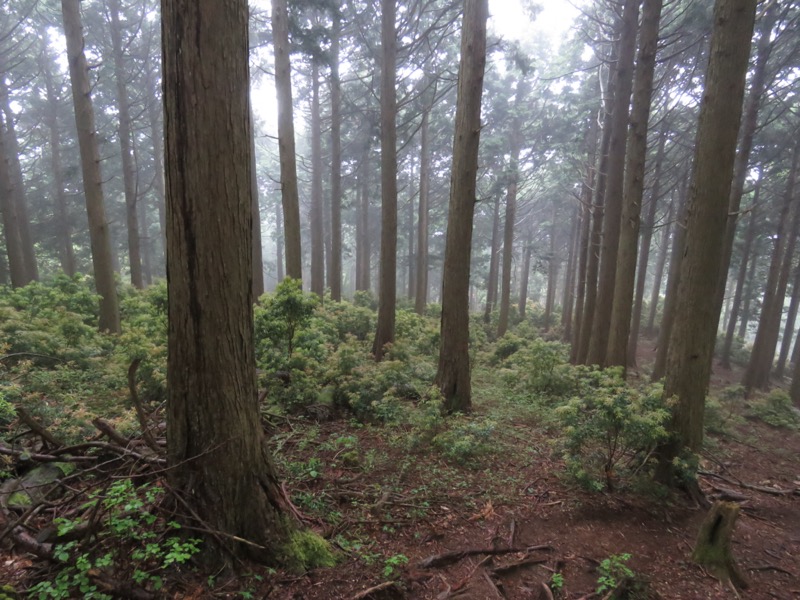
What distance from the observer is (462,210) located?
7086mm

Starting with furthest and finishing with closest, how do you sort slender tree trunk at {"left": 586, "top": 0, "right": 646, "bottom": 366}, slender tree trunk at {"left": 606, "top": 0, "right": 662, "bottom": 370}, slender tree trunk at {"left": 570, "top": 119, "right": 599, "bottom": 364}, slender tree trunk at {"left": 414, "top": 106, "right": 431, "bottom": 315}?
slender tree trunk at {"left": 414, "top": 106, "right": 431, "bottom": 315} → slender tree trunk at {"left": 570, "top": 119, "right": 599, "bottom": 364} → slender tree trunk at {"left": 586, "top": 0, "right": 646, "bottom": 366} → slender tree trunk at {"left": 606, "top": 0, "right": 662, "bottom": 370}

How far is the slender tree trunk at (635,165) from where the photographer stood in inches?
334

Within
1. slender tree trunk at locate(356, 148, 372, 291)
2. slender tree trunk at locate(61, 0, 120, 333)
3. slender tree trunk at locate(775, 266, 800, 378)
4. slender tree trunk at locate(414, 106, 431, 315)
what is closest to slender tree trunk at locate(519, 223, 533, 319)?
slender tree trunk at locate(414, 106, 431, 315)

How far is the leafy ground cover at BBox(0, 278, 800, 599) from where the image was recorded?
2865 millimetres

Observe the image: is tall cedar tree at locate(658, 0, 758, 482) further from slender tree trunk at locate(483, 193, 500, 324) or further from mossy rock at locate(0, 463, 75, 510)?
slender tree trunk at locate(483, 193, 500, 324)

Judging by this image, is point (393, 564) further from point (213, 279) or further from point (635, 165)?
point (635, 165)

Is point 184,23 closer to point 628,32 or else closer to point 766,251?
point 628,32

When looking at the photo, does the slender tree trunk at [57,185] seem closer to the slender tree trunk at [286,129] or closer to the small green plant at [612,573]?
the slender tree trunk at [286,129]

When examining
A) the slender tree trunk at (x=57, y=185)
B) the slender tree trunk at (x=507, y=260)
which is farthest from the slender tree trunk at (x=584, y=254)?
the slender tree trunk at (x=57, y=185)

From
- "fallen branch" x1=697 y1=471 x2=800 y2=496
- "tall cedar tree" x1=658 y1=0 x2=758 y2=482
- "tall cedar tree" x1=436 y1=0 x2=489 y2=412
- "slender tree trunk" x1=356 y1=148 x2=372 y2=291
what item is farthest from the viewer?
"slender tree trunk" x1=356 y1=148 x2=372 y2=291

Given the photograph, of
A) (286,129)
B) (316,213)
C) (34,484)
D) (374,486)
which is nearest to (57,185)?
(316,213)

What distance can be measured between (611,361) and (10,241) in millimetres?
17632

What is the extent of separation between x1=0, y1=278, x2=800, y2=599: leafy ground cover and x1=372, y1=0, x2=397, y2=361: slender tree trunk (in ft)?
8.01

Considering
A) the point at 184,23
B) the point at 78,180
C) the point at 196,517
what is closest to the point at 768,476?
the point at 196,517
